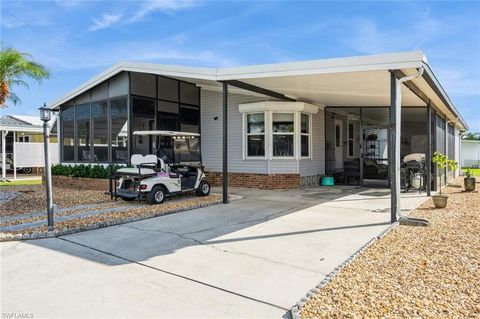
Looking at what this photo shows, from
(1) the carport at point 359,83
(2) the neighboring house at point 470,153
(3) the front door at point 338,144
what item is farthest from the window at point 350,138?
(2) the neighboring house at point 470,153

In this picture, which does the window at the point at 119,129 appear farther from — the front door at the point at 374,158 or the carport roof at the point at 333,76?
the front door at the point at 374,158

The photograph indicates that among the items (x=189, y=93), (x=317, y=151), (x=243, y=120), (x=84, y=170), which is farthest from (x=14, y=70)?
(x=317, y=151)

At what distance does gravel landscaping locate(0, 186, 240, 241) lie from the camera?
564 cm

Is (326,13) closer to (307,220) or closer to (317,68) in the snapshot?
(317,68)

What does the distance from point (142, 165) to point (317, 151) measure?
6798 millimetres

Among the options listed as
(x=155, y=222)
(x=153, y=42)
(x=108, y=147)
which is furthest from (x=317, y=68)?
(x=153, y=42)

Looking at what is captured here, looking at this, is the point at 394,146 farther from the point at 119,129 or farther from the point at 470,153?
the point at 470,153

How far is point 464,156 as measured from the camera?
30812 millimetres

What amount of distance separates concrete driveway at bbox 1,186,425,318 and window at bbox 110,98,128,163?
556cm

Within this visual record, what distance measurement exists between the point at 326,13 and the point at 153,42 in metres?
8.43

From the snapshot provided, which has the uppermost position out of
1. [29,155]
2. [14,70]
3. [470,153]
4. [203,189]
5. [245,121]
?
[14,70]

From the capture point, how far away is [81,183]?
40.8 feet

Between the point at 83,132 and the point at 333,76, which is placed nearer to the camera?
the point at 333,76

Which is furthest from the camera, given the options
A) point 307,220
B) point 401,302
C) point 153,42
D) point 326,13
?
point 153,42
